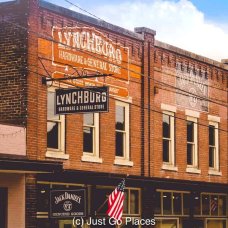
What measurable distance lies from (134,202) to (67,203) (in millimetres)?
6102

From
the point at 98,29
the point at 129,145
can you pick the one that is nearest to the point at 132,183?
the point at 129,145

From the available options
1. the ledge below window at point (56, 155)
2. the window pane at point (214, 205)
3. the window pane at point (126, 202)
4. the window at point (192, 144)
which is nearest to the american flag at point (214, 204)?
the window pane at point (214, 205)

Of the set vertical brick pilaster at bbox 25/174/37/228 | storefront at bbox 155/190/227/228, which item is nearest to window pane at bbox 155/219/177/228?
storefront at bbox 155/190/227/228

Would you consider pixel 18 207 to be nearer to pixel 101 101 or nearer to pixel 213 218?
pixel 101 101

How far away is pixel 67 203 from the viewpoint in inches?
816

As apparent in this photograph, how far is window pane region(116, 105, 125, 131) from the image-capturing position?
85.0 ft

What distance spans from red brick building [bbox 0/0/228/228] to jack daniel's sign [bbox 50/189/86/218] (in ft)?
1.28

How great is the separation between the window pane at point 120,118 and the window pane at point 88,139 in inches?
64.0

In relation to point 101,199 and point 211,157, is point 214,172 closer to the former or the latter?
point 211,157

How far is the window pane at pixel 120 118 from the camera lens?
2591cm

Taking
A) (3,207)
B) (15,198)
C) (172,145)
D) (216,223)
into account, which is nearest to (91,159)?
(15,198)

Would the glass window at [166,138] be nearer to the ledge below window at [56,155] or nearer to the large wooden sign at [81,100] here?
the ledge below window at [56,155]

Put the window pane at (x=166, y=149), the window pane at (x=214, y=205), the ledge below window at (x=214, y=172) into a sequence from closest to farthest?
the window pane at (x=166, y=149)
the window pane at (x=214, y=205)
the ledge below window at (x=214, y=172)

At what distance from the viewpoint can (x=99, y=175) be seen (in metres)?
23.5
